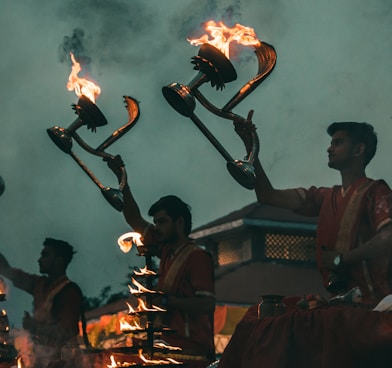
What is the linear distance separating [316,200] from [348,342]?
7.96 feet

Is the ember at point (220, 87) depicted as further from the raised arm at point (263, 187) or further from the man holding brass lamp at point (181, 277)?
the man holding brass lamp at point (181, 277)

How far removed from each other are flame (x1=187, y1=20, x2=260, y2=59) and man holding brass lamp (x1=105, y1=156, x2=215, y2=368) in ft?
5.18

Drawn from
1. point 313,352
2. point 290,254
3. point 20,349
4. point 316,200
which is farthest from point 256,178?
point 290,254

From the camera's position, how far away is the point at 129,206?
30.0 feet

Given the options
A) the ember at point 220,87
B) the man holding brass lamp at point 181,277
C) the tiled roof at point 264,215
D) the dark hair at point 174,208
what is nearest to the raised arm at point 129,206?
the man holding brass lamp at point 181,277

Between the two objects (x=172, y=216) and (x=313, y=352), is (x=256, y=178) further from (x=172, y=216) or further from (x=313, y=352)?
(x=313, y=352)

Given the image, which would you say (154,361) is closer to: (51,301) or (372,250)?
(372,250)

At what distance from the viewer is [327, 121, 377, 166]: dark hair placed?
7516 mm

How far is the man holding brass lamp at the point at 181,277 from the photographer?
8.36 m

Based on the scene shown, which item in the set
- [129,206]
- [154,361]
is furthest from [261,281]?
[154,361]

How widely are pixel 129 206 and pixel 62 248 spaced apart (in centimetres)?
206

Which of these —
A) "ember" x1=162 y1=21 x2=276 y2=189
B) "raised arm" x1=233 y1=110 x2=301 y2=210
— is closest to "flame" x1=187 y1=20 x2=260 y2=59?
"ember" x1=162 y1=21 x2=276 y2=189

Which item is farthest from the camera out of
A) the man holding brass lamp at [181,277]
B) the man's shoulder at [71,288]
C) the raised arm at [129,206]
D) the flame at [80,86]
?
the man's shoulder at [71,288]

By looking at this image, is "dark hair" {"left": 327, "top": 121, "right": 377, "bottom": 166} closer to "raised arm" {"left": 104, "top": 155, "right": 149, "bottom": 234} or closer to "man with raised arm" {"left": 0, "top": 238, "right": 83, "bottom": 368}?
"raised arm" {"left": 104, "top": 155, "right": 149, "bottom": 234}
